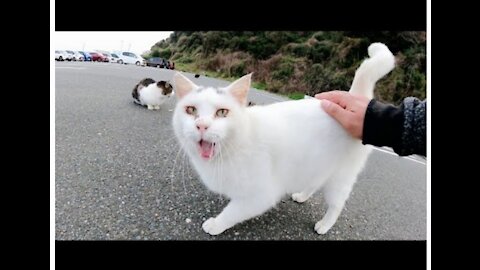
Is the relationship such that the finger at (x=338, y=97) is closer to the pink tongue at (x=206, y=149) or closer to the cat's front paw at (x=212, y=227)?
the pink tongue at (x=206, y=149)

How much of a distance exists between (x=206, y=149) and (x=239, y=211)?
0.29 metres

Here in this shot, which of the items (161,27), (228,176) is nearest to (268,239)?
(228,176)

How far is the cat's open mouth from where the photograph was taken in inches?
37.3

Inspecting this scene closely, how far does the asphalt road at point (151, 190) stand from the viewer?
42.3 inches

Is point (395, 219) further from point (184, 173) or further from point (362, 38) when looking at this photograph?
point (184, 173)

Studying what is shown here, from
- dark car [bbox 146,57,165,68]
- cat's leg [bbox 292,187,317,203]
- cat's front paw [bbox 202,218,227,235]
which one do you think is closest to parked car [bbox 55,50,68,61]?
dark car [bbox 146,57,165,68]

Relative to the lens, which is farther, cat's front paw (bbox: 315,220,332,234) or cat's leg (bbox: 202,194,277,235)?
cat's front paw (bbox: 315,220,332,234)

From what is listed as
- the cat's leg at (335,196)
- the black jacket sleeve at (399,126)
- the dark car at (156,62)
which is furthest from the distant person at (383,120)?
the dark car at (156,62)

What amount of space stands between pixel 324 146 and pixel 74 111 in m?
1.55

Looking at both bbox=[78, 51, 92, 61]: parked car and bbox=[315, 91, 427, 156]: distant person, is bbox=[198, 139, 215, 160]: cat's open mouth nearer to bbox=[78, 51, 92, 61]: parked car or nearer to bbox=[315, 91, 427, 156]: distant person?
bbox=[315, 91, 427, 156]: distant person

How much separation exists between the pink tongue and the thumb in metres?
0.50

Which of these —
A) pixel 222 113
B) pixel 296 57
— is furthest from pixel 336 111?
pixel 296 57

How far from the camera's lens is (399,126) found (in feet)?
3.10

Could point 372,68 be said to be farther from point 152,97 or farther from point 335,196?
point 152,97
